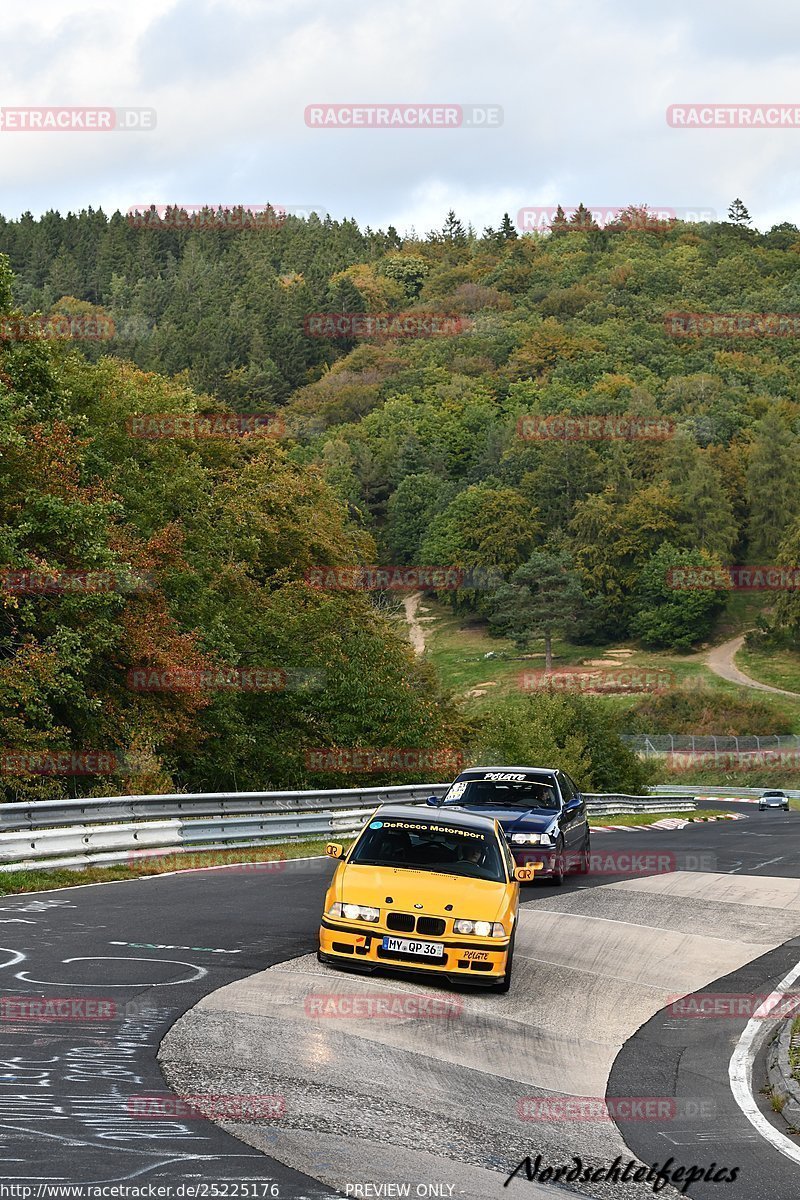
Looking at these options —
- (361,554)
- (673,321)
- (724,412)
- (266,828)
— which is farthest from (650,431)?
(266,828)

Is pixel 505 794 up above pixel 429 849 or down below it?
below

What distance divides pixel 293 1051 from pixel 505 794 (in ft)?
38.4

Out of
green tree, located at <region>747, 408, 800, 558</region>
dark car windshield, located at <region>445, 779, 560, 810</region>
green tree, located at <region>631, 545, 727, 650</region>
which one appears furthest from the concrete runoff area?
green tree, located at <region>747, 408, 800, 558</region>

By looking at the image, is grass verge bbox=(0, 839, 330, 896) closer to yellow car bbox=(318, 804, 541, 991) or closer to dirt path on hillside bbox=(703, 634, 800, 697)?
yellow car bbox=(318, 804, 541, 991)

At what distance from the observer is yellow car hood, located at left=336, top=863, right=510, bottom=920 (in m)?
11.7

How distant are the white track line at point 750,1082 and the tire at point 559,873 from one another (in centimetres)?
620

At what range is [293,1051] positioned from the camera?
908cm

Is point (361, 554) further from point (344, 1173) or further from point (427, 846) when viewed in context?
point (344, 1173)

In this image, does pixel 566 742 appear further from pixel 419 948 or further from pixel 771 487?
pixel 771 487

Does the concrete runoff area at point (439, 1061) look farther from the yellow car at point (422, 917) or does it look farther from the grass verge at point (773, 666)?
the grass verge at point (773, 666)

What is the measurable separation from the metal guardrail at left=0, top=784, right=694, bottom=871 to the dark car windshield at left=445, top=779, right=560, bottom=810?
4.36m

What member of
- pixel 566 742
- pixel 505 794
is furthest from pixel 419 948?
pixel 566 742

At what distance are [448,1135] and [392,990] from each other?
13.1 ft
